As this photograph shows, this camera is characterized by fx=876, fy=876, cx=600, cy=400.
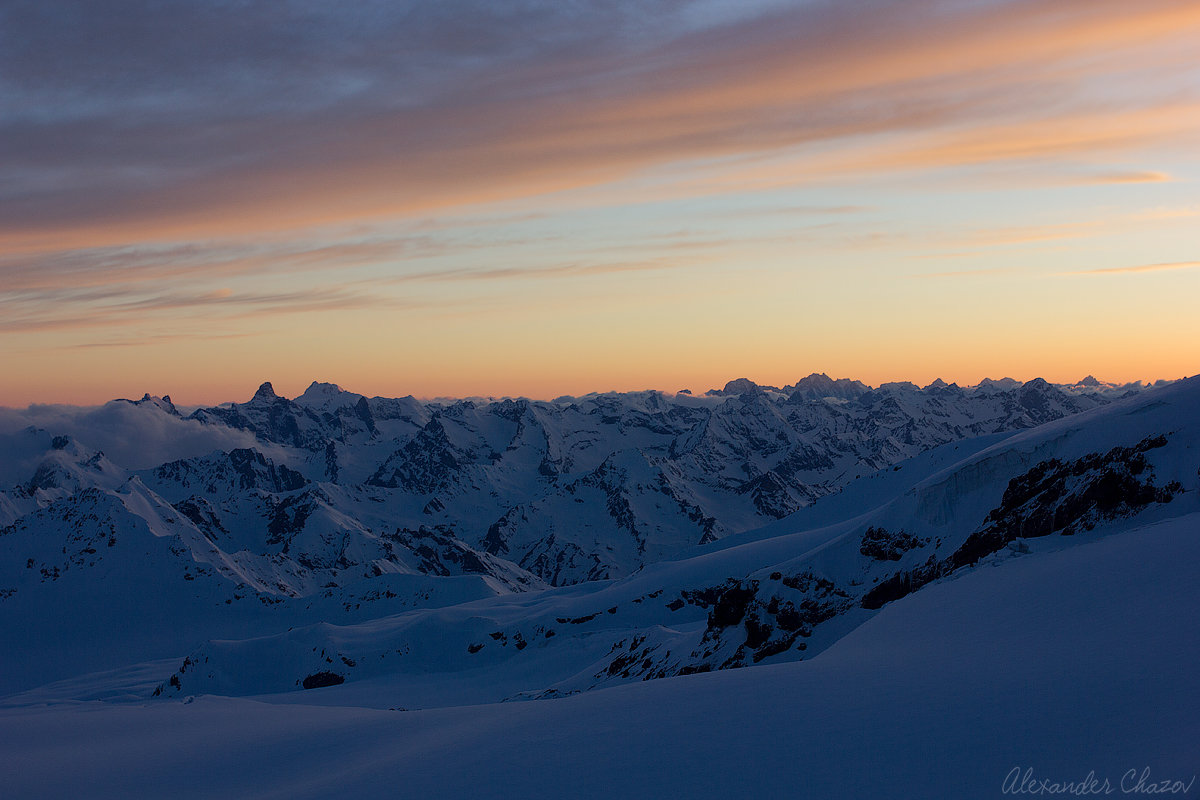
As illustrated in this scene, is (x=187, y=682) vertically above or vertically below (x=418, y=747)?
below

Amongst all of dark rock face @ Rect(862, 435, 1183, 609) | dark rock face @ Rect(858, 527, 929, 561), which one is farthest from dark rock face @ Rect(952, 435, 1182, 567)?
dark rock face @ Rect(858, 527, 929, 561)

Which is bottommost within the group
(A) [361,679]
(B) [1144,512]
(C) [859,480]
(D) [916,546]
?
(A) [361,679]

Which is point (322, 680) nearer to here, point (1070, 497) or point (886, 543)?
point (886, 543)

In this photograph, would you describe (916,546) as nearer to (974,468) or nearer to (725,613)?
(974,468)

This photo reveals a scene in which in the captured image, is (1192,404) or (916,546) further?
(916,546)

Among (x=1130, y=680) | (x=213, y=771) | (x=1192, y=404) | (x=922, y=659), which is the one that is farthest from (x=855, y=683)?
(x=1192, y=404)

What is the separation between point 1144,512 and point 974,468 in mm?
20512

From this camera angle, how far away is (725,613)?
264 feet
